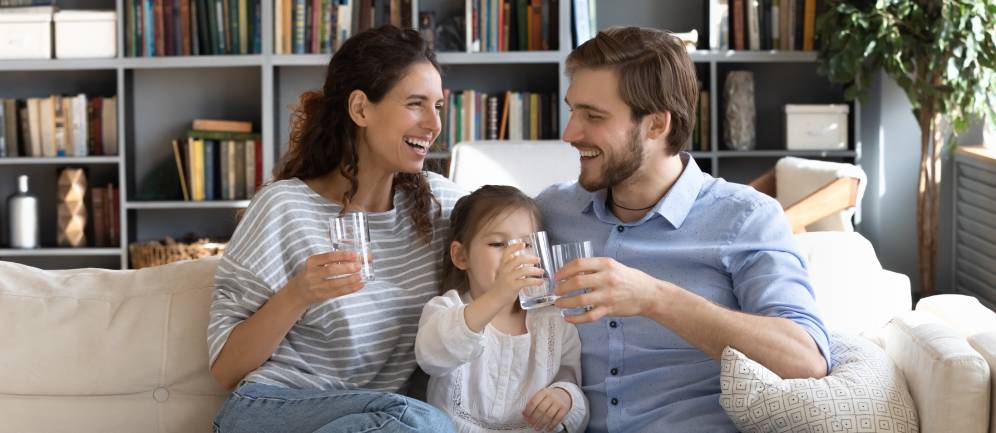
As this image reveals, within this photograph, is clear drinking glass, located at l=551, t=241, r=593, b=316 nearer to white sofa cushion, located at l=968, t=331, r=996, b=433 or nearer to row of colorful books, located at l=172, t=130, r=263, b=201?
white sofa cushion, located at l=968, t=331, r=996, b=433

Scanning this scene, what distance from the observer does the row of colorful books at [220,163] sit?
17.4ft

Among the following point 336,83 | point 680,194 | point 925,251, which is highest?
point 336,83

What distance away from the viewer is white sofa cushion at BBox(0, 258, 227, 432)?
217 centimetres

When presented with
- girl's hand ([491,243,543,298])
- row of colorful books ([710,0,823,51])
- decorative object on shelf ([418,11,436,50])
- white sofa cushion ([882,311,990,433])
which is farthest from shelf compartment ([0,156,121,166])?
A: white sofa cushion ([882,311,990,433])

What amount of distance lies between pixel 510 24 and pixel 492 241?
3252 mm

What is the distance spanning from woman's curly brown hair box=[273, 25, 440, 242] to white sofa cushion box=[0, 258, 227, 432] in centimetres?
32

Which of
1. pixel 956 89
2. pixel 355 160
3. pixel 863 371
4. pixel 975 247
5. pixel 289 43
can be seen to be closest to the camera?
pixel 863 371

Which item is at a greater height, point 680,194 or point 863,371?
point 680,194

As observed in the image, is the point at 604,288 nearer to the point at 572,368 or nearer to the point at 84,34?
the point at 572,368

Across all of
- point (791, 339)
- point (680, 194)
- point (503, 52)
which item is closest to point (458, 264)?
point (680, 194)

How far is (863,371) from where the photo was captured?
1.86m

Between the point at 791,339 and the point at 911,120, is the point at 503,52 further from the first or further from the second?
the point at 791,339

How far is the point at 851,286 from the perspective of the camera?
2.37 meters

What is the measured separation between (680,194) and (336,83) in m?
0.69
